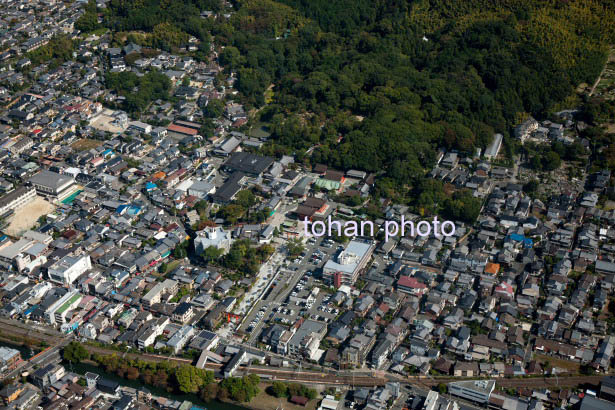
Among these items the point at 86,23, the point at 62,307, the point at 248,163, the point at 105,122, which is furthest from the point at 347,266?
the point at 86,23

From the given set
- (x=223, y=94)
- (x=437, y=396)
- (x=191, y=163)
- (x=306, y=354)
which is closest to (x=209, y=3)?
(x=223, y=94)

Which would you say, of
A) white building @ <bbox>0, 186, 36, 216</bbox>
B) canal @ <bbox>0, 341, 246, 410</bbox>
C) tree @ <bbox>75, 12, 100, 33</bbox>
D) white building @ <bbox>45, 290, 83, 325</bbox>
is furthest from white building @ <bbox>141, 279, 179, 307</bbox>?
tree @ <bbox>75, 12, 100, 33</bbox>

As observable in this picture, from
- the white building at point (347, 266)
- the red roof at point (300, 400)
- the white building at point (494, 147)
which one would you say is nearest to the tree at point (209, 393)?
the red roof at point (300, 400)

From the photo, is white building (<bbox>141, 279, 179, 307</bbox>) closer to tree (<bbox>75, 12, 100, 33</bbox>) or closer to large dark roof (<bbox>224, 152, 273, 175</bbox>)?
large dark roof (<bbox>224, 152, 273, 175</bbox>)

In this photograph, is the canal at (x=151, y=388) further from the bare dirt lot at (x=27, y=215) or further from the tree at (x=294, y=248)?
the bare dirt lot at (x=27, y=215)

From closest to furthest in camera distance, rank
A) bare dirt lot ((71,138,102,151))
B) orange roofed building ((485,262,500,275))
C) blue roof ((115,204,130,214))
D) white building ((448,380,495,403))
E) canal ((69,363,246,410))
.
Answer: white building ((448,380,495,403)) < canal ((69,363,246,410)) < orange roofed building ((485,262,500,275)) < blue roof ((115,204,130,214)) < bare dirt lot ((71,138,102,151))

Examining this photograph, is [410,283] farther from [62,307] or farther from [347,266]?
[62,307]
